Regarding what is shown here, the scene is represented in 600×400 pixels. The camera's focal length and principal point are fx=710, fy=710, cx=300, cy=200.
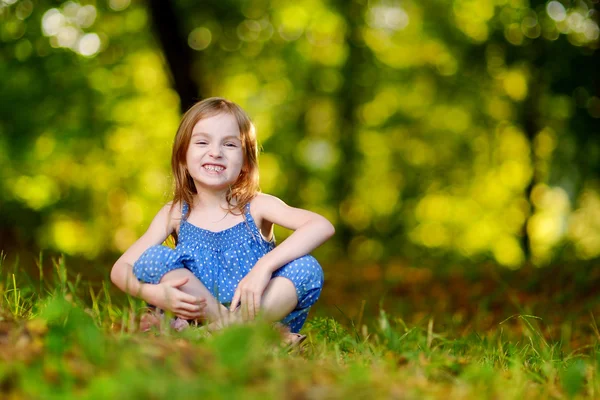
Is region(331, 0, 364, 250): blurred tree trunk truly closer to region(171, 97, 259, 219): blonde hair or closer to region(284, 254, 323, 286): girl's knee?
region(171, 97, 259, 219): blonde hair

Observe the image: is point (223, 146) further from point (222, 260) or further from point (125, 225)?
point (125, 225)

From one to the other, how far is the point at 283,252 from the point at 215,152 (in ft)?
1.84

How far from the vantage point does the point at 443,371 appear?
2.08m

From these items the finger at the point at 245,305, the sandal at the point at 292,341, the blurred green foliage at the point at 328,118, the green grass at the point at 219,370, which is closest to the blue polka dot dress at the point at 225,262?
the finger at the point at 245,305

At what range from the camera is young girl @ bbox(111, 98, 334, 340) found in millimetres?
2766

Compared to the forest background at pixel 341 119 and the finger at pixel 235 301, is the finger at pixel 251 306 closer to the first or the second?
the finger at pixel 235 301

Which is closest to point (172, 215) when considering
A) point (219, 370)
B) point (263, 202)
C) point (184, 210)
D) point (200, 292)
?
point (184, 210)

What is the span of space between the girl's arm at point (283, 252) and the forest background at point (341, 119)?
3262 mm

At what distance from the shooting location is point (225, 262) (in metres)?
3.04

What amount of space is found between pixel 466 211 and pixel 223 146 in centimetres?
1370

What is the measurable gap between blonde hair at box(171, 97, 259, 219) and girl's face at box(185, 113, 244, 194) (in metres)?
0.04

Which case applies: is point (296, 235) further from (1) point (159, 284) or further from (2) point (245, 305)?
(1) point (159, 284)

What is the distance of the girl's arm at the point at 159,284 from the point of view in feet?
8.87

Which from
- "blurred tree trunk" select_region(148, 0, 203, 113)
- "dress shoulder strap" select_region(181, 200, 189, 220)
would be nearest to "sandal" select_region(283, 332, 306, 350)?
"dress shoulder strap" select_region(181, 200, 189, 220)
